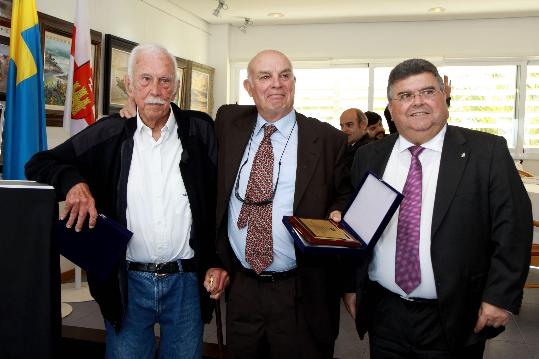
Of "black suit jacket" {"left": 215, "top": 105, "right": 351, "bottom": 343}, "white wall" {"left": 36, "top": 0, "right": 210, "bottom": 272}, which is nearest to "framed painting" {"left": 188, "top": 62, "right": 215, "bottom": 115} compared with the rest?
"white wall" {"left": 36, "top": 0, "right": 210, "bottom": 272}

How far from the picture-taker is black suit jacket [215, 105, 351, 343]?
1.94 meters

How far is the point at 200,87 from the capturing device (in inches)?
315

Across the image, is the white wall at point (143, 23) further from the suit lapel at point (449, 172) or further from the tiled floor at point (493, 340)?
the suit lapel at point (449, 172)

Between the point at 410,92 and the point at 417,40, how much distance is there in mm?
6744

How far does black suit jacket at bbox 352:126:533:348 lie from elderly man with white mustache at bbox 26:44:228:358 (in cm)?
80

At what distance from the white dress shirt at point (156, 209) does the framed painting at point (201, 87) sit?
19.2 feet

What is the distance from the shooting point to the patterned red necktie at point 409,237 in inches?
67.5

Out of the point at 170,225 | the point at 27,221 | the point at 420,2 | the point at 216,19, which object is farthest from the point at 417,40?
the point at 27,221

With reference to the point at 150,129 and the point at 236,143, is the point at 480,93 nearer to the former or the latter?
the point at 236,143

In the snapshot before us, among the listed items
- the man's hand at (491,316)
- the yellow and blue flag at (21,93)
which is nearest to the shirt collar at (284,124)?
the man's hand at (491,316)

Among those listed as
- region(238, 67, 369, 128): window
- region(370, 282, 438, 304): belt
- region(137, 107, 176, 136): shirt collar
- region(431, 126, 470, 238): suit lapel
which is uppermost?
region(238, 67, 369, 128): window

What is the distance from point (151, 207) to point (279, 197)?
476mm

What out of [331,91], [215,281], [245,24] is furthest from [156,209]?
[331,91]

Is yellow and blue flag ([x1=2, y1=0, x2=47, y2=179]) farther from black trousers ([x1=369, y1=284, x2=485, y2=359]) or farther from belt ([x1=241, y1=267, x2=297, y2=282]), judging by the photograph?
black trousers ([x1=369, y1=284, x2=485, y2=359])
